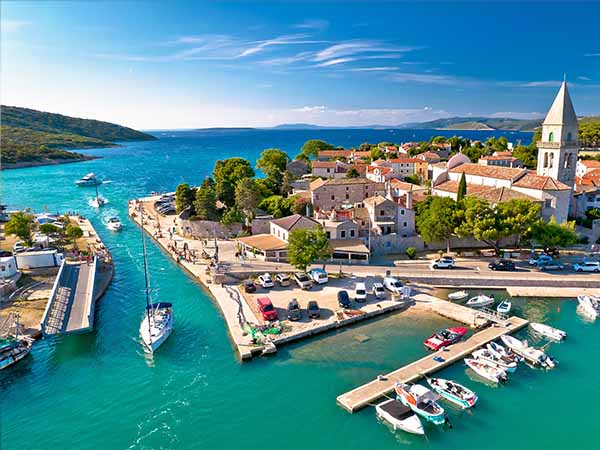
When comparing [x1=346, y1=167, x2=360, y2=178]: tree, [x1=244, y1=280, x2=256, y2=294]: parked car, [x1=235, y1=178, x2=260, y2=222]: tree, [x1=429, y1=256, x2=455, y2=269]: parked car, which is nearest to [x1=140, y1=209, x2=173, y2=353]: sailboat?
[x1=244, y1=280, x2=256, y2=294]: parked car

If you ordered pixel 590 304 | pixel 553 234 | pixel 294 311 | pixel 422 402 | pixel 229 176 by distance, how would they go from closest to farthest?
pixel 422 402, pixel 294 311, pixel 590 304, pixel 553 234, pixel 229 176

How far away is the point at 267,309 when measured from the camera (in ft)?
111

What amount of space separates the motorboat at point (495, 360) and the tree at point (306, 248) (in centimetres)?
1684

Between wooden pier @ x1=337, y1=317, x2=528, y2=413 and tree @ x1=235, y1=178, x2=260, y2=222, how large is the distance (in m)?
35.8

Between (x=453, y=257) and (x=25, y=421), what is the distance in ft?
137

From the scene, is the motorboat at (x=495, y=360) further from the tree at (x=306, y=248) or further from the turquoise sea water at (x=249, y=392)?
the tree at (x=306, y=248)

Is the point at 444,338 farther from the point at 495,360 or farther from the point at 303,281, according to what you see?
the point at 303,281

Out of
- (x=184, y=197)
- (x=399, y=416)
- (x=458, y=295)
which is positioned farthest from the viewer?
(x=184, y=197)

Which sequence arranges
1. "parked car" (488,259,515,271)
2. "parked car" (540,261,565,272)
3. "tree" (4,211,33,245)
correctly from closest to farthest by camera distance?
"parked car" (540,261,565,272)
"parked car" (488,259,515,271)
"tree" (4,211,33,245)

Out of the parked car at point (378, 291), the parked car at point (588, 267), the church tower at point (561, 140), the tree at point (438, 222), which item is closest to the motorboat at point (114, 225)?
the parked car at point (378, 291)

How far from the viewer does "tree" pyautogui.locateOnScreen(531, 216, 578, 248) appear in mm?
44375

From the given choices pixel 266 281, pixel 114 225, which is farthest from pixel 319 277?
pixel 114 225

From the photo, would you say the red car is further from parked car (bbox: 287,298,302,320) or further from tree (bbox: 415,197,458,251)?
tree (bbox: 415,197,458,251)

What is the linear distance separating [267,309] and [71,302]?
664 inches
